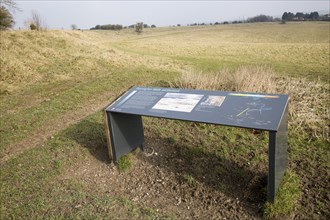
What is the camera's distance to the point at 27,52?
48.1ft

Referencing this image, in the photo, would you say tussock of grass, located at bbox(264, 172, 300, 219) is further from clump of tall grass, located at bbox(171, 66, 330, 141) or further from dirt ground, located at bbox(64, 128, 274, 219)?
clump of tall grass, located at bbox(171, 66, 330, 141)

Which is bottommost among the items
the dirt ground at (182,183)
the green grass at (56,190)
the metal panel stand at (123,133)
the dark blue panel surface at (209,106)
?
the dirt ground at (182,183)

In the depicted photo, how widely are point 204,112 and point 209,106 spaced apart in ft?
0.48

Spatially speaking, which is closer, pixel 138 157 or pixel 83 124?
pixel 138 157

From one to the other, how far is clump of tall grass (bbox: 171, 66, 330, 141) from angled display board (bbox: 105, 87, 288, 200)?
84.9 inches

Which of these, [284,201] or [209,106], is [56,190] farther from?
[284,201]

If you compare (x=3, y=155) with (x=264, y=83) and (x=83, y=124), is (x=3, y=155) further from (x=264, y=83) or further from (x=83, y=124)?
(x=264, y=83)

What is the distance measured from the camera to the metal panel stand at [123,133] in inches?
173

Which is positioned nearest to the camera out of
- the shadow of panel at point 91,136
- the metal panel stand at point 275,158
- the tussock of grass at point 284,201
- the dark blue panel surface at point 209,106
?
the metal panel stand at point 275,158

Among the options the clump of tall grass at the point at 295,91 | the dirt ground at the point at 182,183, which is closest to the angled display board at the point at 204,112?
the dirt ground at the point at 182,183

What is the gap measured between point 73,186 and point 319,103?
598 centimetres

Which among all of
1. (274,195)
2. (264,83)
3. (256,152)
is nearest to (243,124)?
(274,195)

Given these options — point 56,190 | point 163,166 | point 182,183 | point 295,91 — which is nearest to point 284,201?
point 182,183

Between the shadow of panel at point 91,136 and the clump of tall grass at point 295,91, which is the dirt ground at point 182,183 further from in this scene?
the clump of tall grass at point 295,91
